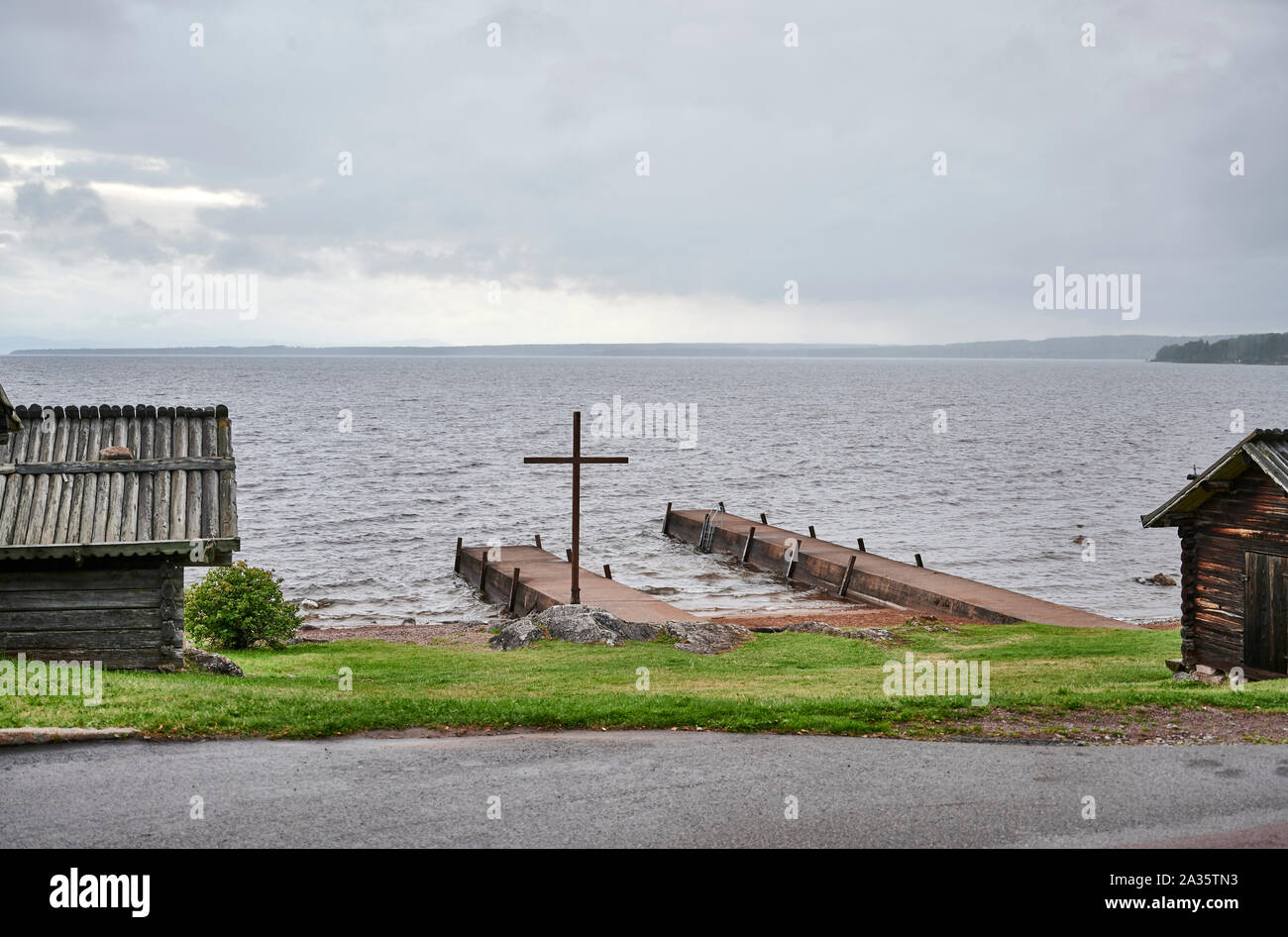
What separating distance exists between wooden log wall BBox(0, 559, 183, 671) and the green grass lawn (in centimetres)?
100

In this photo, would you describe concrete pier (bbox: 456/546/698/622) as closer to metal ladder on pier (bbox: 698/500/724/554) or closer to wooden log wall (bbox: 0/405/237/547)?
metal ladder on pier (bbox: 698/500/724/554)

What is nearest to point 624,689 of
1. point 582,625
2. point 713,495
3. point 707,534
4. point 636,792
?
point 636,792

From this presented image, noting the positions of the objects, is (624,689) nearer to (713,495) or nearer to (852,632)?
(852,632)

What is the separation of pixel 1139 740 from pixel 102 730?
12.1 meters

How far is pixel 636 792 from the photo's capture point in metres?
10.4

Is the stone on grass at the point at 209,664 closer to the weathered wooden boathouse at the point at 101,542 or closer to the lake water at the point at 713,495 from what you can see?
the weathered wooden boathouse at the point at 101,542

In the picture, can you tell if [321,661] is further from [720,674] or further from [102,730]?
[102,730]

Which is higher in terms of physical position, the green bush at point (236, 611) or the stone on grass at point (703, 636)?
the green bush at point (236, 611)

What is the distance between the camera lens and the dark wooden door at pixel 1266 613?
18.0 m

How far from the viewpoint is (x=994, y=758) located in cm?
1175

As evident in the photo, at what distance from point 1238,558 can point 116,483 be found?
63.6 ft

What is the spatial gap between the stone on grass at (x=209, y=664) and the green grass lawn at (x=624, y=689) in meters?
0.83

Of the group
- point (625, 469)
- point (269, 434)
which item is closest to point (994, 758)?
point (625, 469)

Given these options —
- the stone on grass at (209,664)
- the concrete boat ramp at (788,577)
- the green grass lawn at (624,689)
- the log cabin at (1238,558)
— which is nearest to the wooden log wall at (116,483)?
the green grass lawn at (624,689)
